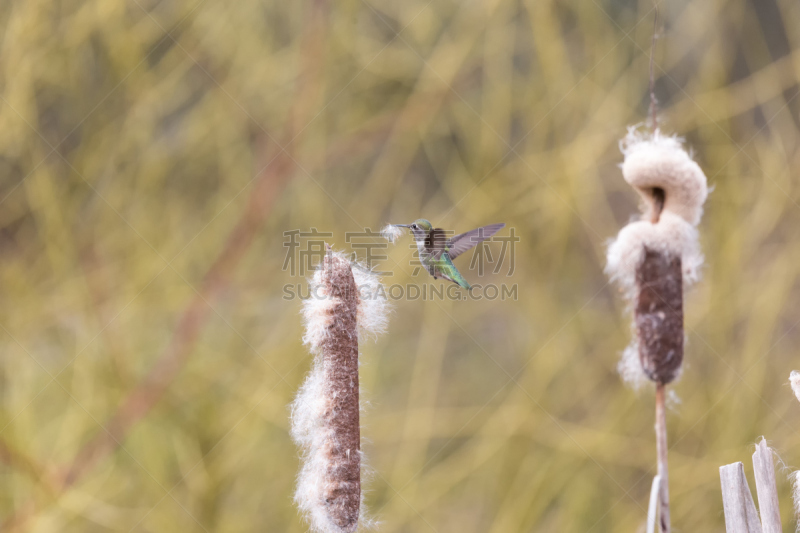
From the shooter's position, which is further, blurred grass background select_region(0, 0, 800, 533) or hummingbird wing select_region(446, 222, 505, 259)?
blurred grass background select_region(0, 0, 800, 533)

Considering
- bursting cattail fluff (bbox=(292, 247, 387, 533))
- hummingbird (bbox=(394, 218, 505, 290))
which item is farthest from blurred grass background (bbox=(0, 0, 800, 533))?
bursting cattail fluff (bbox=(292, 247, 387, 533))

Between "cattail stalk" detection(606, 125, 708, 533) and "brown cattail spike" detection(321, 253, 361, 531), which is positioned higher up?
"cattail stalk" detection(606, 125, 708, 533)

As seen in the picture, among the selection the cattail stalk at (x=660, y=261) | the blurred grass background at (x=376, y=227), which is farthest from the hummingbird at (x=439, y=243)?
the blurred grass background at (x=376, y=227)

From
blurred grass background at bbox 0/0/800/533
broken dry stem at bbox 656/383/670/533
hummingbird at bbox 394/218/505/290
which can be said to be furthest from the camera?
blurred grass background at bbox 0/0/800/533

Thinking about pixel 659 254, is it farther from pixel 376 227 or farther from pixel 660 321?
pixel 376 227

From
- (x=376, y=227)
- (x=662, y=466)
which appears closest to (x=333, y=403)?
(x=662, y=466)

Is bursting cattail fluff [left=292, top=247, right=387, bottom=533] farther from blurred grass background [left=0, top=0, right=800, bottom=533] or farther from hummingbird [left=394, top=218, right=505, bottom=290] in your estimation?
blurred grass background [left=0, top=0, right=800, bottom=533]

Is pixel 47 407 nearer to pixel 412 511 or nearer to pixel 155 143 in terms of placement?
pixel 155 143

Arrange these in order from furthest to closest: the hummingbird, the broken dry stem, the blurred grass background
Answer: the blurred grass background < the hummingbird < the broken dry stem
